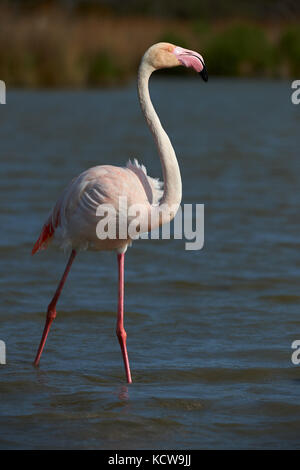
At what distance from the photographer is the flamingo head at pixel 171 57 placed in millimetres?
5413

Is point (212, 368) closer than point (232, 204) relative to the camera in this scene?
Yes

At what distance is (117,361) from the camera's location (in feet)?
19.8

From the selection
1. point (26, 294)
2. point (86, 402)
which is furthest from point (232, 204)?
point (86, 402)

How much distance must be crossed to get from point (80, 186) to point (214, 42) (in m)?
28.1

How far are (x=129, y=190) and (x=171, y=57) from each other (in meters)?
0.79

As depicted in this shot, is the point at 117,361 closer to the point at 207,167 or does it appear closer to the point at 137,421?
the point at 137,421

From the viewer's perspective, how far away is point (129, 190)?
5.39 meters

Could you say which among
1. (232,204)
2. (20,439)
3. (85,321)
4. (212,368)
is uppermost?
(232,204)

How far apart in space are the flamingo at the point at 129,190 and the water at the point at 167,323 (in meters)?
0.43
